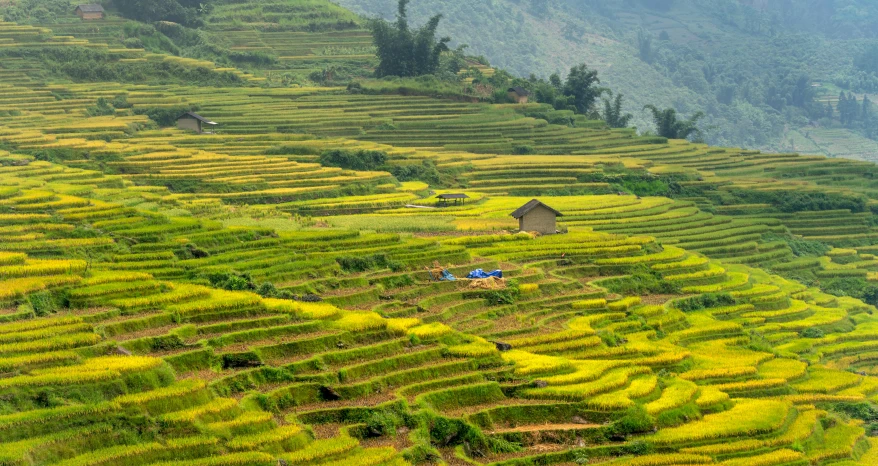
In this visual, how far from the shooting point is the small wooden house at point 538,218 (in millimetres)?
38500

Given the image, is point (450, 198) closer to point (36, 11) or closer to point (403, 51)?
point (403, 51)

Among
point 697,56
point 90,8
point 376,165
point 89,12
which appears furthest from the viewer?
point 697,56

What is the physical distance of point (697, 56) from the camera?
13288cm

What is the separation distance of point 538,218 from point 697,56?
9893 cm

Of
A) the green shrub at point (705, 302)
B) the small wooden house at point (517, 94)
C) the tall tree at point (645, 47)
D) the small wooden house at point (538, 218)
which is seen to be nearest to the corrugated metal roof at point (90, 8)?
the small wooden house at point (517, 94)

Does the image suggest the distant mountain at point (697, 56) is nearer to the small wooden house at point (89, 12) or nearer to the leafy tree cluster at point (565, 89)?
the leafy tree cluster at point (565, 89)

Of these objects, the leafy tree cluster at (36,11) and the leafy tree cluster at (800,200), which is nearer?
the leafy tree cluster at (800,200)

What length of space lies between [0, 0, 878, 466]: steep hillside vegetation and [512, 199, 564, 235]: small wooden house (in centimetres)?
102

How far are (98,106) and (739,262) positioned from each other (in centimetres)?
2844

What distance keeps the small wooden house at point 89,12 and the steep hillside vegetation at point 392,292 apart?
647 cm

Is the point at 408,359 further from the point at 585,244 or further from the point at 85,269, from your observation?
the point at 585,244

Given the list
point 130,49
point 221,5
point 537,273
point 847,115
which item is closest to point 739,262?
point 537,273

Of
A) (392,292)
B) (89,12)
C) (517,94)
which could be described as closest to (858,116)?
(517,94)

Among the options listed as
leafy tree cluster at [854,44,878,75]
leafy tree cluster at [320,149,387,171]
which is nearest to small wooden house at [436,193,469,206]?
leafy tree cluster at [320,149,387,171]
